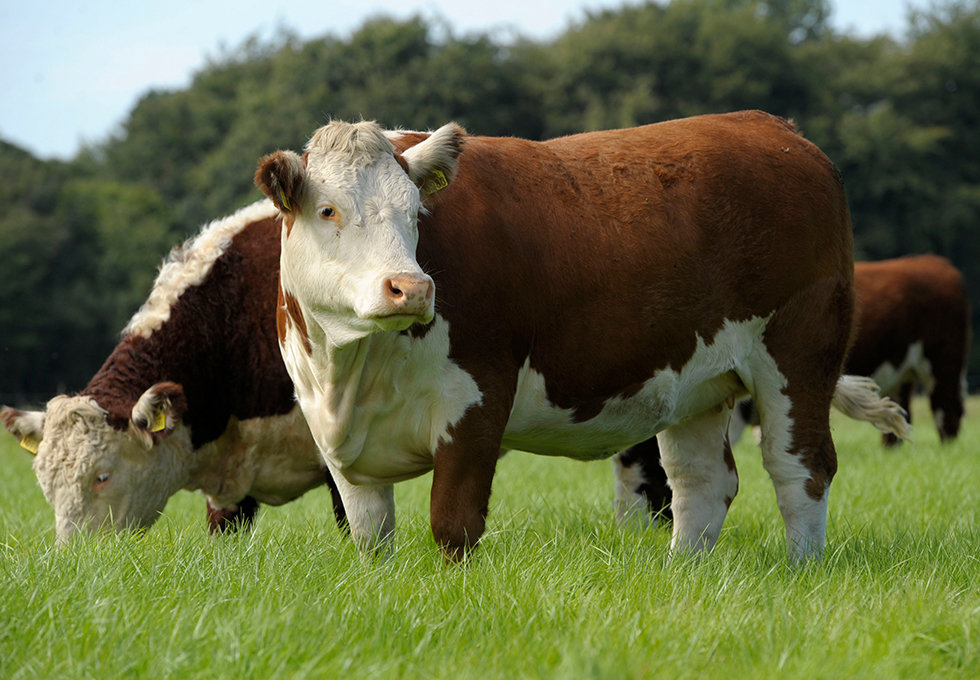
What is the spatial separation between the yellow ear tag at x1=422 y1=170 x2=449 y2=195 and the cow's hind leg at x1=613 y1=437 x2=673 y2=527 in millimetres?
2821

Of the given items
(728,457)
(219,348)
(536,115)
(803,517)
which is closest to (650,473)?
(728,457)

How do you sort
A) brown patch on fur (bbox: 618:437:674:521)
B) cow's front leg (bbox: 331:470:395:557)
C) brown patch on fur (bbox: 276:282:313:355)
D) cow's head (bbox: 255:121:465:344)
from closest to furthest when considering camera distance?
cow's head (bbox: 255:121:465:344) < brown patch on fur (bbox: 276:282:313:355) < cow's front leg (bbox: 331:470:395:557) < brown patch on fur (bbox: 618:437:674:521)

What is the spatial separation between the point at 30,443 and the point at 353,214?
3.49 meters

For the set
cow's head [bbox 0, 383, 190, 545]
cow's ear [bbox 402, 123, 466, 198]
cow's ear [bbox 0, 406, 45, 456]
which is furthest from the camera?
cow's ear [bbox 0, 406, 45, 456]

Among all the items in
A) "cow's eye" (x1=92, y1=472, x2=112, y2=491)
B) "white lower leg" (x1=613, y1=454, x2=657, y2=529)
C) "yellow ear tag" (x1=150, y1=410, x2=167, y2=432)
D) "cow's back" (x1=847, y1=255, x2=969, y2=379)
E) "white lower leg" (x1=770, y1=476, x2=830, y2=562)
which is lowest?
"cow's back" (x1=847, y1=255, x2=969, y2=379)

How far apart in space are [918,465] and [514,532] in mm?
5991

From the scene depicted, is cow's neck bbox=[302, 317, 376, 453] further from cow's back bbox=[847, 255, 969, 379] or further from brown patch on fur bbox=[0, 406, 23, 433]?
cow's back bbox=[847, 255, 969, 379]

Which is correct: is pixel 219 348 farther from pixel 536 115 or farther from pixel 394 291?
pixel 536 115

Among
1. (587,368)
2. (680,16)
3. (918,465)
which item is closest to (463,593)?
(587,368)

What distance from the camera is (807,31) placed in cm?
5106

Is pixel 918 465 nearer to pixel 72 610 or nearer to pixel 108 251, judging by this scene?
pixel 72 610

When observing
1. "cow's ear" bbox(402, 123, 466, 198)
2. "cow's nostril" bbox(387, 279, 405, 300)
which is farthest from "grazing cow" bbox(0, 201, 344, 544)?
"cow's nostril" bbox(387, 279, 405, 300)

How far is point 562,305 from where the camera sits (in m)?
4.22

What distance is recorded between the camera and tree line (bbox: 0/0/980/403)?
33.9m
